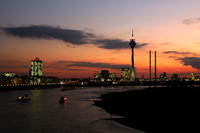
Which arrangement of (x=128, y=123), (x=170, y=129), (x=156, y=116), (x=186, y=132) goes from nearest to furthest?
1. (x=186, y=132)
2. (x=170, y=129)
3. (x=128, y=123)
4. (x=156, y=116)

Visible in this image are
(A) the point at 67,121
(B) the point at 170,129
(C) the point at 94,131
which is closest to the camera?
(B) the point at 170,129

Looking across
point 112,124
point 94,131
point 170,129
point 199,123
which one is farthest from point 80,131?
point 199,123

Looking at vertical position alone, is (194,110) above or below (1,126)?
above

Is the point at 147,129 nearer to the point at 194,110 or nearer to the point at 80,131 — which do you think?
the point at 80,131

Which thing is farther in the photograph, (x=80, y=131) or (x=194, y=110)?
(x=194, y=110)

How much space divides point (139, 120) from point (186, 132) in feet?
30.3

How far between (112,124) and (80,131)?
5292 mm

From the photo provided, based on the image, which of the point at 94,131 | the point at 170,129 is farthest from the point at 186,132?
the point at 94,131

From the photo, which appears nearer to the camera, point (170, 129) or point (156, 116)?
point (170, 129)

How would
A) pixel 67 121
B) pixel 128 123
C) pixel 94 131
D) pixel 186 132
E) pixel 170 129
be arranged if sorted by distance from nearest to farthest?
pixel 186 132
pixel 170 129
pixel 94 131
pixel 128 123
pixel 67 121

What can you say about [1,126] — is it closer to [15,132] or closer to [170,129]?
[15,132]

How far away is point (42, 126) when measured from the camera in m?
33.2

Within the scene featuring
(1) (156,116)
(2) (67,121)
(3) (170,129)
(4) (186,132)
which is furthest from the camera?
(2) (67,121)

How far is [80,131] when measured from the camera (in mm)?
29984
